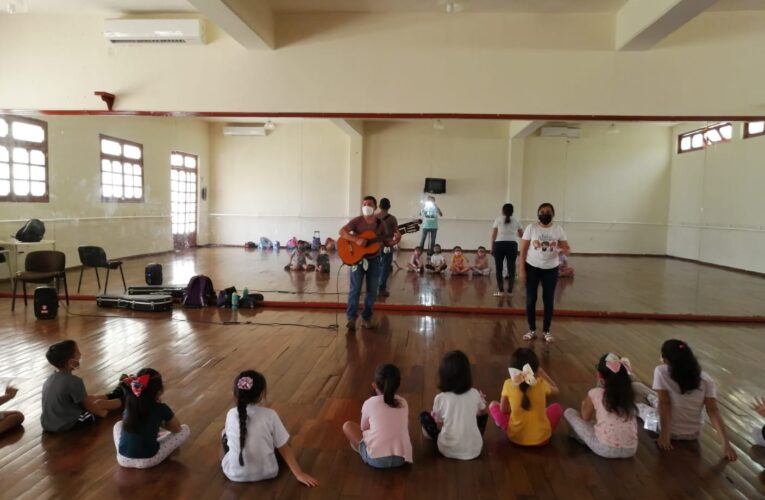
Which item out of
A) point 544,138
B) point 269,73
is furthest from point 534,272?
point 269,73

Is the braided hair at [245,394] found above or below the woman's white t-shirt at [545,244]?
below

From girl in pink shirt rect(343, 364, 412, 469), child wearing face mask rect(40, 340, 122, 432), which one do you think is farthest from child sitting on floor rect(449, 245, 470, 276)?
child wearing face mask rect(40, 340, 122, 432)

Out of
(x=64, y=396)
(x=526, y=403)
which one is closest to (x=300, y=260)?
(x=64, y=396)

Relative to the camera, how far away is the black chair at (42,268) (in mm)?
5914

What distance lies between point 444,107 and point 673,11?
2.28 m

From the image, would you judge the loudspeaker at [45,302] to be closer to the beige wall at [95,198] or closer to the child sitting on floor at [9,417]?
the beige wall at [95,198]

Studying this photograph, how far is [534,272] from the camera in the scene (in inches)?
189

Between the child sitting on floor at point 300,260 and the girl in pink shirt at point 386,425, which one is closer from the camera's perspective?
the girl in pink shirt at point 386,425

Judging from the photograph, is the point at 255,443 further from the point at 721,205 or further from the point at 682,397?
the point at 721,205

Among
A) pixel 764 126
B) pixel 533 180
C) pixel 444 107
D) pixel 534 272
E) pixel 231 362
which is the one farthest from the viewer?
pixel 533 180

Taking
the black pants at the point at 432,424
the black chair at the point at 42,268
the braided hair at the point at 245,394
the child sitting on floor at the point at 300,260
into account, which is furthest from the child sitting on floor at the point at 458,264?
the braided hair at the point at 245,394

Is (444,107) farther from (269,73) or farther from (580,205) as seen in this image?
(580,205)

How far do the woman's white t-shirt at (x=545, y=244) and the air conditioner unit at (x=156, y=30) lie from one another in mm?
4197

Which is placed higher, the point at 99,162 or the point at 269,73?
the point at 269,73
